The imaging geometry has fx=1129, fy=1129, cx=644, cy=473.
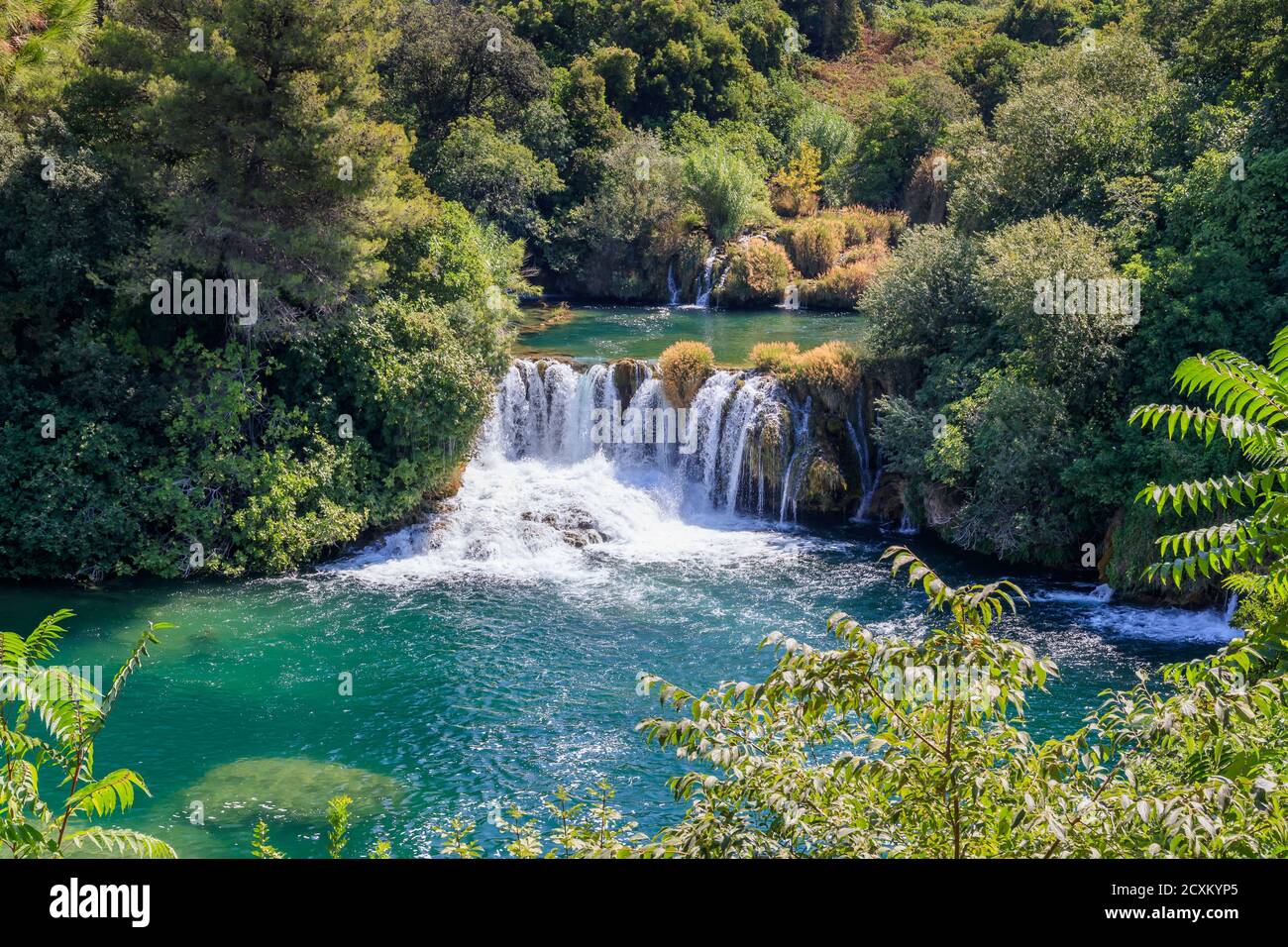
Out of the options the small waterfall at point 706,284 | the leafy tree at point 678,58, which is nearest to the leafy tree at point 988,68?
the leafy tree at point 678,58

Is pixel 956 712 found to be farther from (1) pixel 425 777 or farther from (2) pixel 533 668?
(2) pixel 533 668

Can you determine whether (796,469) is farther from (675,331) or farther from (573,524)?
(675,331)

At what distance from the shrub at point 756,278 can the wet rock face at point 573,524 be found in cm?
1707

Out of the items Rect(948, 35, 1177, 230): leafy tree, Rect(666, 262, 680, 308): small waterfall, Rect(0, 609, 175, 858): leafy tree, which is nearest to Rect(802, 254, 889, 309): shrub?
Rect(666, 262, 680, 308): small waterfall

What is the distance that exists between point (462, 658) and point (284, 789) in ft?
14.8

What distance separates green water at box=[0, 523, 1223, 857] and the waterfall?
1904 millimetres

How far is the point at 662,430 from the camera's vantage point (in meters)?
27.6

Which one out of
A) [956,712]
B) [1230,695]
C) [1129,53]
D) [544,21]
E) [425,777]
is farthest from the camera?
[544,21]

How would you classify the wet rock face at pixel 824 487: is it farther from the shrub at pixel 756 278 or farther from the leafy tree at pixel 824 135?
the leafy tree at pixel 824 135

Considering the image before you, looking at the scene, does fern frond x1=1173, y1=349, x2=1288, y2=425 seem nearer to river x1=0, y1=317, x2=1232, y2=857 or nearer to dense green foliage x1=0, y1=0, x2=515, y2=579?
river x1=0, y1=317, x2=1232, y2=857

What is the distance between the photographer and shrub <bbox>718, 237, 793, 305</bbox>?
131 ft

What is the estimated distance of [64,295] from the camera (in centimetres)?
2222

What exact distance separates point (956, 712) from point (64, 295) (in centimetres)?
2126

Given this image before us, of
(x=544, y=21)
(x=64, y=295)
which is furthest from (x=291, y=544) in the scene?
(x=544, y=21)
